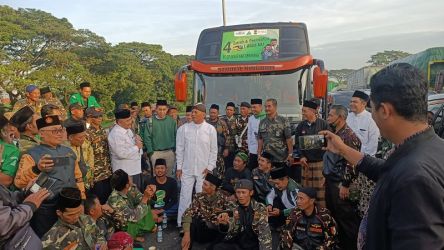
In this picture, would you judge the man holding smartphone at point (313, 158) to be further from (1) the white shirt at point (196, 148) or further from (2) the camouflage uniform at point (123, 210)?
(2) the camouflage uniform at point (123, 210)

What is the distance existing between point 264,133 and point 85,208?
3189mm

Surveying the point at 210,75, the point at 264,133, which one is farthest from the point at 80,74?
the point at 264,133

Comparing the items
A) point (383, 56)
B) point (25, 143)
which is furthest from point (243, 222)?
point (383, 56)

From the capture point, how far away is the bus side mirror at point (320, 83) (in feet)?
21.1

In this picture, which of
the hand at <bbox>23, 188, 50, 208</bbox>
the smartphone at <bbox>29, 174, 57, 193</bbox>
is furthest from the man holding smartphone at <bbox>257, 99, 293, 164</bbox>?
the hand at <bbox>23, 188, 50, 208</bbox>

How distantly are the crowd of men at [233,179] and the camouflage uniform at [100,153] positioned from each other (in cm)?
2

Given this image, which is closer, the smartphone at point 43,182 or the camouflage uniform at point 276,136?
the smartphone at point 43,182

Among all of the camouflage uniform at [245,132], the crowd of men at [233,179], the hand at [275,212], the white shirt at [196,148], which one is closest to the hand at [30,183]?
the crowd of men at [233,179]

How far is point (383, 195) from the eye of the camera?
138cm

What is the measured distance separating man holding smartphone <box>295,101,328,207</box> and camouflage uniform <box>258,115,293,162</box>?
63cm

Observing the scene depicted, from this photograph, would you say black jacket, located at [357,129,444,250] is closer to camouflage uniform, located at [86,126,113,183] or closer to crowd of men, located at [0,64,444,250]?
crowd of men, located at [0,64,444,250]

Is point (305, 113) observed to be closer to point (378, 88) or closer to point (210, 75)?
point (210, 75)

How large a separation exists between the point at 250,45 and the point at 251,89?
0.92 metres

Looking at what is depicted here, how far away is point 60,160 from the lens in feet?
12.6
